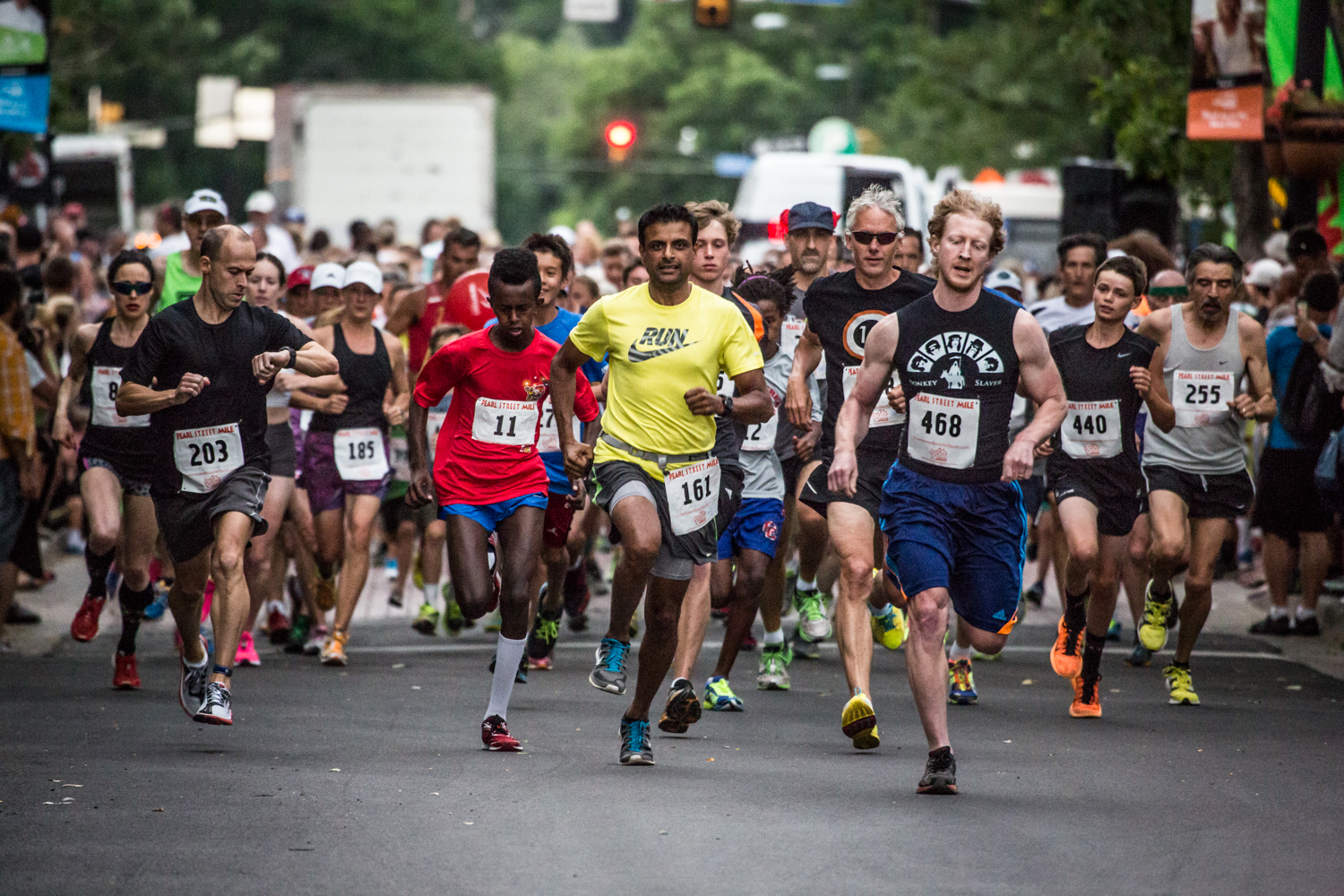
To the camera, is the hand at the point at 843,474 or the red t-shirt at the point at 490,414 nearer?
the hand at the point at 843,474

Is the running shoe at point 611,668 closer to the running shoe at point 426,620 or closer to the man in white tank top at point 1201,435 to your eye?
the man in white tank top at point 1201,435

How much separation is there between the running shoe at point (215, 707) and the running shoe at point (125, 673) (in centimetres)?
194

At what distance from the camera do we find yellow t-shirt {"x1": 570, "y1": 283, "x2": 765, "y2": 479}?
319 inches

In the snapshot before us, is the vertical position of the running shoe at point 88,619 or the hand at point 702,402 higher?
the hand at point 702,402

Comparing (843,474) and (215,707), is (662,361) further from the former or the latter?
(215,707)

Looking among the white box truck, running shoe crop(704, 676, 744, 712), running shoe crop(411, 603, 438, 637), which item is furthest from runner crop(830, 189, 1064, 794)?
the white box truck

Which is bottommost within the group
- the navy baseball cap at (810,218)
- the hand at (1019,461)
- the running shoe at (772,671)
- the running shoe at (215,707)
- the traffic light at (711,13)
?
the running shoe at (772,671)

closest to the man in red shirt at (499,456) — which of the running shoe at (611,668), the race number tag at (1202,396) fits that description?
the running shoe at (611,668)

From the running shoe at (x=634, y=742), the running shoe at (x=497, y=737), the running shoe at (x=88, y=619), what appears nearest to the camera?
the running shoe at (x=634, y=742)

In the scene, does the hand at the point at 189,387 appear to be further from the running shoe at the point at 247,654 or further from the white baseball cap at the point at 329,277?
the white baseball cap at the point at 329,277

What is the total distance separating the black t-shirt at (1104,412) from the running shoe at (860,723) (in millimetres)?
2620

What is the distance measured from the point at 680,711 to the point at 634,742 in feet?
0.87

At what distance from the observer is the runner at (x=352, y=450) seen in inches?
460

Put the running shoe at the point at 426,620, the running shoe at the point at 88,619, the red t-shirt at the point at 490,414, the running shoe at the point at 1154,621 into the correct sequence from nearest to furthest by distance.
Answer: the red t-shirt at the point at 490,414 < the running shoe at the point at 1154,621 < the running shoe at the point at 88,619 < the running shoe at the point at 426,620
